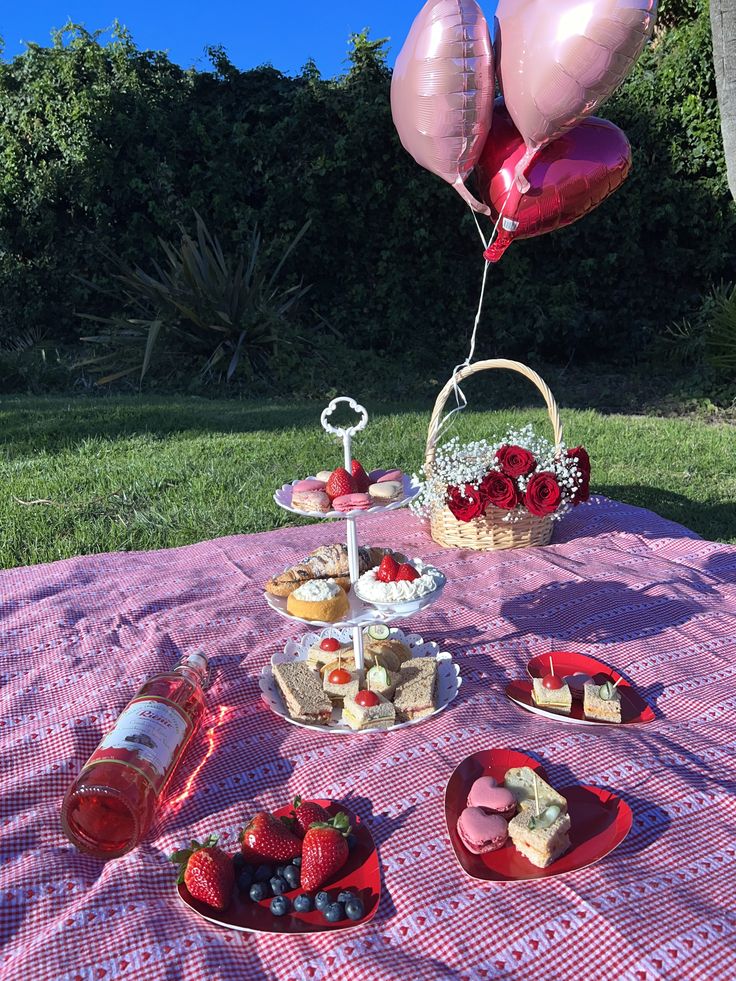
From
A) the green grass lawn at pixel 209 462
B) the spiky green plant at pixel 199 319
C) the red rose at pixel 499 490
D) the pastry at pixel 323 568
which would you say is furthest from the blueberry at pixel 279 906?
the spiky green plant at pixel 199 319

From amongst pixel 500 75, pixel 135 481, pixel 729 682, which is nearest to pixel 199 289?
pixel 135 481

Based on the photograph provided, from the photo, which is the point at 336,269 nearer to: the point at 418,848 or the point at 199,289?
the point at 199,289

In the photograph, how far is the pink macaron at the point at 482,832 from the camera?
4.69 ft

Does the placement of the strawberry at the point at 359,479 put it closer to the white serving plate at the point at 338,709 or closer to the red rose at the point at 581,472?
the white serving plate at the point at 338,709

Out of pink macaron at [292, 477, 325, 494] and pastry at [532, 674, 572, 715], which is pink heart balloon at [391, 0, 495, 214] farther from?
pastry at [532, 674, 572, 715]

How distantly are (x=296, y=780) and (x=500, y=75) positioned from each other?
2.39 meters

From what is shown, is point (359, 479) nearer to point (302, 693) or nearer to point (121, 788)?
point (302, 693)

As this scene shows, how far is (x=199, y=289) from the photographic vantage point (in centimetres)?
773

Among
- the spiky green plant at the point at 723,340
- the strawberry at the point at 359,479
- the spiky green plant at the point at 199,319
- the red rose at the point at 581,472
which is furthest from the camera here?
the spiky green plant at the point at 199,319

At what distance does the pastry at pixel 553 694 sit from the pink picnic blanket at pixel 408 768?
0.05 metres

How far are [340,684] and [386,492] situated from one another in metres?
0.48

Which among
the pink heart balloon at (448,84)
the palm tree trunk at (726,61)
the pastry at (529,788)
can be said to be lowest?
the pastry at (529,788)

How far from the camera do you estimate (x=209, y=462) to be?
4.95 m

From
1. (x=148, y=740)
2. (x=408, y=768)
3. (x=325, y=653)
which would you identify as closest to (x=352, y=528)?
(x=325, y=653)
